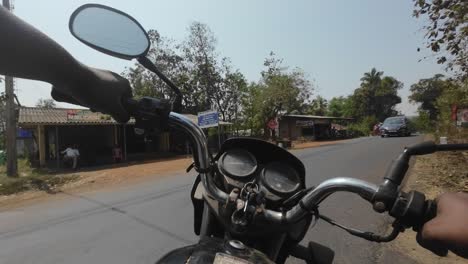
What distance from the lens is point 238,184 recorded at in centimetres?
162

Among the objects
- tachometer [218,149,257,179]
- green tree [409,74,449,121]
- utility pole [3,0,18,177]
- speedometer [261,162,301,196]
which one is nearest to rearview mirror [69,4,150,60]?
tachometer [218,149,257,179]

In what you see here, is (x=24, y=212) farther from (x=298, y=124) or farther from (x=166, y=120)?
(x=298, y=124)

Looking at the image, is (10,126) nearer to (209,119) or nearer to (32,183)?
(32,183)

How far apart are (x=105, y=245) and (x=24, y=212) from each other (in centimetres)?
498

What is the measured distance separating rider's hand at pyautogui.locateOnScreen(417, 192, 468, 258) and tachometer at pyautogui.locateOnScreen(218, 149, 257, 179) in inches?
30.1

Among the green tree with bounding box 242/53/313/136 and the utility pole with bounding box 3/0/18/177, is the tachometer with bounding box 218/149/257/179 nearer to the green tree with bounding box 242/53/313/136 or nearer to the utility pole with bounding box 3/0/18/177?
the utility pole with bounding box 3/0/18/177

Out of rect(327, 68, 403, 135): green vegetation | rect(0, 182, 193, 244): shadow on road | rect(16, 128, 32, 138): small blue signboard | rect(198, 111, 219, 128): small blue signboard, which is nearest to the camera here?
rect(0, 182, 193, 244): shadow on road

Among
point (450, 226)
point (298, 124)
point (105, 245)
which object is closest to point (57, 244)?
point (105, 245)

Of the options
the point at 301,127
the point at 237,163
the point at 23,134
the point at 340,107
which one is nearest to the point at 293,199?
the point at 237,163

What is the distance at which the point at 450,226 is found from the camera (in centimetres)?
96

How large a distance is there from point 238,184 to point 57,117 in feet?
74.2

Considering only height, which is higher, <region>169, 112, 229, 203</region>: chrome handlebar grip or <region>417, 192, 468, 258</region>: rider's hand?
<region>169, 112, 229, 203</region>: chrome handlebar grip

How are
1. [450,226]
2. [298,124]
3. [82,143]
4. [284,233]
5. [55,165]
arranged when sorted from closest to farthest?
[450,226] < [284,233] < [55,165] < [82,143] < [298,124]

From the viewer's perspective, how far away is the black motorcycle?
1167mm
